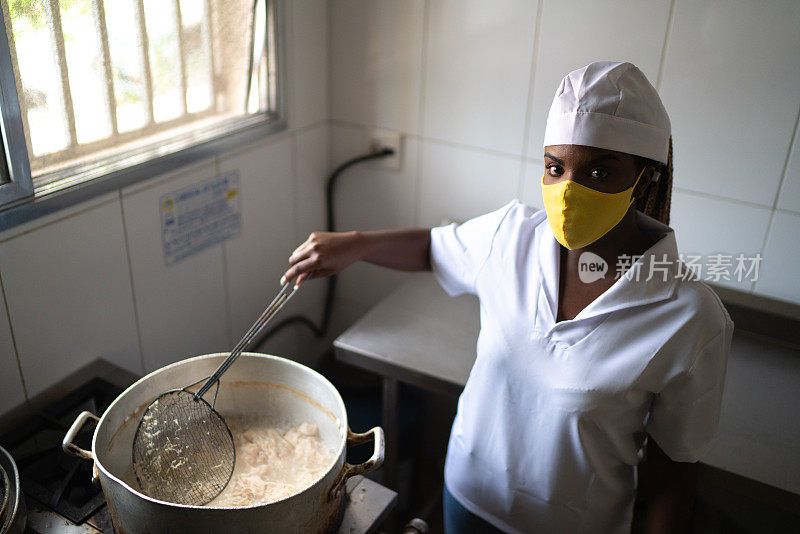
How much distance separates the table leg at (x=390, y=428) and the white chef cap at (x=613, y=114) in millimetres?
772

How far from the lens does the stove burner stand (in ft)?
3.47

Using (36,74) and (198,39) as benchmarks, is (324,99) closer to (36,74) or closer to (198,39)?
(198,39)

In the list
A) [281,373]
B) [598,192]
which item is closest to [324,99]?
[281,373]

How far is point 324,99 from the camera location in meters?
1.96

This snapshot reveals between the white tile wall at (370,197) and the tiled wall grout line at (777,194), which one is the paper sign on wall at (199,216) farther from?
the tiled wall grout line at (777,194)

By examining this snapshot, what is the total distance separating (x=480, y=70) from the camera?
1.71 m

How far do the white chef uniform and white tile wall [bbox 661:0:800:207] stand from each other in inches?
22.2

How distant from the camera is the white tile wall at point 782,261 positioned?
147 centimetres

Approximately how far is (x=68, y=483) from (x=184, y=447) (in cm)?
23

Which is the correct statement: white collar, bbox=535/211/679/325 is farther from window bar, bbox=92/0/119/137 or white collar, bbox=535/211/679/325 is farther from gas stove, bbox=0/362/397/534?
window bar, bbox=92/0/119/137

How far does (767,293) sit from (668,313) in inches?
28.3

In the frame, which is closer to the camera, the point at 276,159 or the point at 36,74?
the point at 36,74

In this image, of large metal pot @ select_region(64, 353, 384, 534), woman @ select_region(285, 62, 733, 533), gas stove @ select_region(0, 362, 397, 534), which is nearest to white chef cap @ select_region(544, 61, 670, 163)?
woman @ select_region(285, 62, 733, 533)

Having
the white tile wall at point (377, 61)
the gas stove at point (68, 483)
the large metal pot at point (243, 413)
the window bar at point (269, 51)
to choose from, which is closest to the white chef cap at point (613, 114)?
the large metal pot at point (243, 413)
